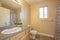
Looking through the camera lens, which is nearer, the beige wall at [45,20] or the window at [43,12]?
the beige wall at [45,20]

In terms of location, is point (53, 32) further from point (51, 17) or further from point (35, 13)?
point (35, 13)

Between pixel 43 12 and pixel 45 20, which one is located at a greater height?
pixel 43 12

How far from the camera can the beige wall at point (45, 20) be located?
4.74m

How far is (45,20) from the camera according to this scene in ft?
16.7

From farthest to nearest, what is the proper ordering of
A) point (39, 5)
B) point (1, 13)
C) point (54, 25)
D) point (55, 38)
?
point (39, 5) → point (54, 25) → point (55, 38) → point (1, 13)

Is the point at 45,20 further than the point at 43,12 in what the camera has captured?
No

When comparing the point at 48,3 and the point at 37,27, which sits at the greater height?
the point at 48,3

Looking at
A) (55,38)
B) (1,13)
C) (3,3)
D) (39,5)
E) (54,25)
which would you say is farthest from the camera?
(39,5)

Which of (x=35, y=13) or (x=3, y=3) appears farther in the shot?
(x=35, y=13)

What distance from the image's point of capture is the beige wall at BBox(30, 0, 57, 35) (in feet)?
15.6

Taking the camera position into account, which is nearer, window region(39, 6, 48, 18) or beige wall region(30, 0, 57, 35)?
beige wall region(30, 0, 57, 35)

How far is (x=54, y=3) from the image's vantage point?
4.73 metres

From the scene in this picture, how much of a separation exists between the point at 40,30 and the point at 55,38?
121 centimetres

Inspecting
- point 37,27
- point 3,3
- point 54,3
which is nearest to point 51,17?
point 54,3
